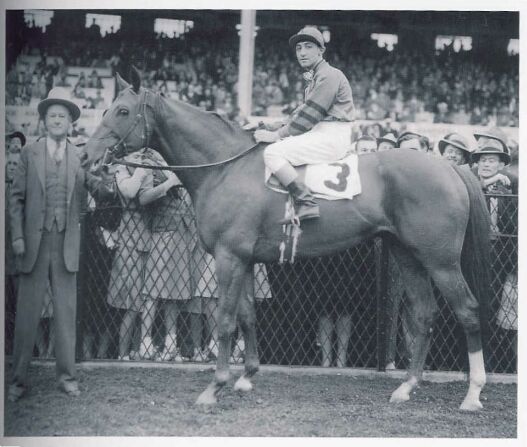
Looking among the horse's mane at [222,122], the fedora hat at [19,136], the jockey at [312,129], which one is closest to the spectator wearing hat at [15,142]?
the fedora hat at [19,136]

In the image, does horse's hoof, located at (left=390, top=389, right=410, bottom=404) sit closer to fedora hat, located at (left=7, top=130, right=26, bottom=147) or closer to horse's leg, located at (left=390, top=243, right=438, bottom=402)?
horse's leg, located at (left=390, top=243, right=438, bottom=402)

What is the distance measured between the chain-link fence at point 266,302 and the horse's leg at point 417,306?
0.33 m

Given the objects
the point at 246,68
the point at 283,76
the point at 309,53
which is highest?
the point at 283,76

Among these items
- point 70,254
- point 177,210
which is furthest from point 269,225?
point 70,254

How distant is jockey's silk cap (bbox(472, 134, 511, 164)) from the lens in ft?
19.0

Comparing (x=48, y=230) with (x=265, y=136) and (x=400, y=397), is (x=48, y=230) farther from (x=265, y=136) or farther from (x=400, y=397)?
(x=400, y=397)

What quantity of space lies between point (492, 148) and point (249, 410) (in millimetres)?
3080

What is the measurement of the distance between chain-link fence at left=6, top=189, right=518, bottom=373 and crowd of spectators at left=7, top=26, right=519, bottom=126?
1292 mm

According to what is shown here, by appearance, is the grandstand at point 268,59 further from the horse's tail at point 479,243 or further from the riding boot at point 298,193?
the riding boot at point 298,193

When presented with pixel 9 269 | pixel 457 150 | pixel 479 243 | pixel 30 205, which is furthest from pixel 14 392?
pixel 457 150

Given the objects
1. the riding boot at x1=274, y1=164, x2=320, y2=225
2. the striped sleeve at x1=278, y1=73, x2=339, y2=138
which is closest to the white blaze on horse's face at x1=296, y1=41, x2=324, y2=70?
the striped sleeve at x1=278, y1=73, x2=339, y2=138

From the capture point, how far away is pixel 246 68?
8.12 metres

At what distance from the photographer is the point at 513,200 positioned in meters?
5.55

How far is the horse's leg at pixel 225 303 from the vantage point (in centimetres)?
486
